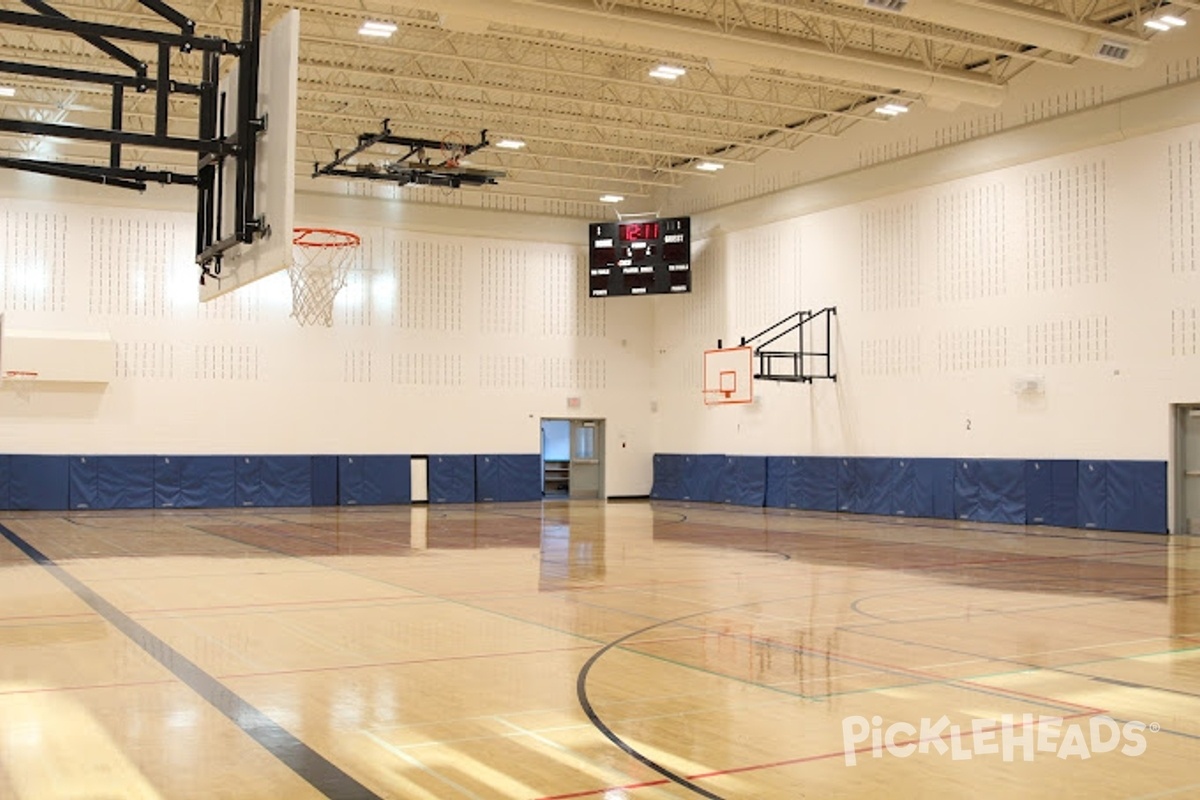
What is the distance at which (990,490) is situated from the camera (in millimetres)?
24547

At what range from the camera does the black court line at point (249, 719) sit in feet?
18.3

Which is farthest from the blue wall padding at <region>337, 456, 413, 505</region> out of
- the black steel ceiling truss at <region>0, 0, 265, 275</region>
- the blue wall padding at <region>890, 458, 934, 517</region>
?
the black steel ceiling truss at <region>0, 0, 265, 275</region>

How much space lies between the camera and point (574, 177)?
3241 centimetres

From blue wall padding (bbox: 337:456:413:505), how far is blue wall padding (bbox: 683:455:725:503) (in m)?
7.58

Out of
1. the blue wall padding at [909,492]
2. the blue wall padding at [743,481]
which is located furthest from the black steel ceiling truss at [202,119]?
the blue wall padding at [743,481]

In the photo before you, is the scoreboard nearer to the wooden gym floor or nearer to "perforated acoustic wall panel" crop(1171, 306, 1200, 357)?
"perforated acoustic wall panel" crop(1171, 306, 1200, 357)

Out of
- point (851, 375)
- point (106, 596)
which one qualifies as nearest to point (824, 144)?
point (851, 375)

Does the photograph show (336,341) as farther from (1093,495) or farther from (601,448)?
(1093,495)

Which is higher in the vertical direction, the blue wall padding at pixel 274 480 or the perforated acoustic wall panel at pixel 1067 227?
the perforated acoustic wall panel at pixel 1067 227

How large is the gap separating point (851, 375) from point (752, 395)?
10.1 feet

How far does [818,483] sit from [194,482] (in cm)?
1501

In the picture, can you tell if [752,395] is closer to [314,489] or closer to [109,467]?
[314,489]

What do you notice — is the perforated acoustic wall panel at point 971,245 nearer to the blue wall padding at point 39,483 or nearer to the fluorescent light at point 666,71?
the fluorescent light at point 666,71

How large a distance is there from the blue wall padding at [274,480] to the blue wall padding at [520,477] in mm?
5313
